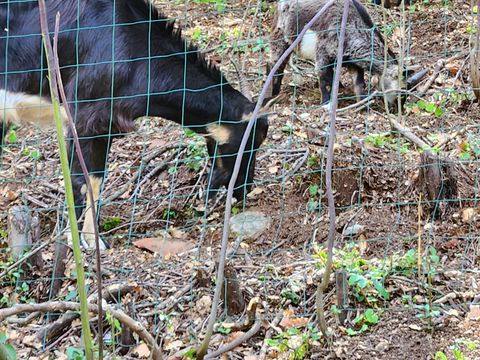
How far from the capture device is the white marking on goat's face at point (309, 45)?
9.46 metres

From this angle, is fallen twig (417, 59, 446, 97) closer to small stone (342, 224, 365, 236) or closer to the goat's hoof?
small stone (342, 224, 365, 236)

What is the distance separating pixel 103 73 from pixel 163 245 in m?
1.28

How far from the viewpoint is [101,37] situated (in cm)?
575

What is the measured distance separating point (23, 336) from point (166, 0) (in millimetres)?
6701

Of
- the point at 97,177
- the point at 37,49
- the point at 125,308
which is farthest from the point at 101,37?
the point at 125,308

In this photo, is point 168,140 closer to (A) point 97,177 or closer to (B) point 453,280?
(A) point 97,177

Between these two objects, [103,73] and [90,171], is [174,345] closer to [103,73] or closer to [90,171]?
[90,171]

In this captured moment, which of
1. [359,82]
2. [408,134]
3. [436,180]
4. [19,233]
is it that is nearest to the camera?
[19,233]

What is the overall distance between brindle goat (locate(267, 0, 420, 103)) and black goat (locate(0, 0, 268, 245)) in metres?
3.20

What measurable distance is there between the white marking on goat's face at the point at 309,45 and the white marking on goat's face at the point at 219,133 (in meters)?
3.51

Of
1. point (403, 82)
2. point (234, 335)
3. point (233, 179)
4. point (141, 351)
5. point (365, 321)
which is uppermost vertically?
point (233, 179)

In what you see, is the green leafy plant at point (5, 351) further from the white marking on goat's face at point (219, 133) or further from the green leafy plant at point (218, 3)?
the green leafy plant at point (218, 3)

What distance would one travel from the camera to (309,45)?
9.56 metres

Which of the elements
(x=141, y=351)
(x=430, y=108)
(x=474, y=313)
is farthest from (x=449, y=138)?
(x=141, y=351)
